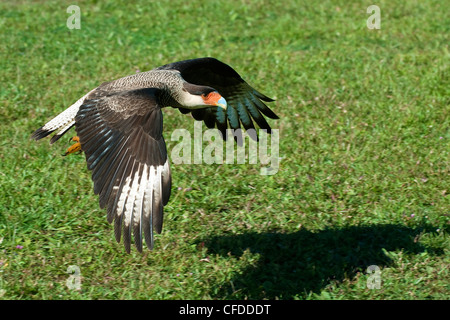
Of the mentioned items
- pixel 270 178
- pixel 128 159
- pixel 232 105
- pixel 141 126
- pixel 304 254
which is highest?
pixel 232 105

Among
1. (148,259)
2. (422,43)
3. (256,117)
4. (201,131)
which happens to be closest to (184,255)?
(148,259)

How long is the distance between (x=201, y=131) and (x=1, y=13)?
548 centimetres

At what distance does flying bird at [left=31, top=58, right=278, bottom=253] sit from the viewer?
401 cm

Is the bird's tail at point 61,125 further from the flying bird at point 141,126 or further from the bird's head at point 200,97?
the bird's head at point 200,97

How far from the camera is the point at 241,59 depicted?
8945 millimetres

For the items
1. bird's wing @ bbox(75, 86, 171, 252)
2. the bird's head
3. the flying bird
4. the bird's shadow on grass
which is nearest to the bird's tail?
Answer: the flying bird

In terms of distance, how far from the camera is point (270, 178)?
20.0ft

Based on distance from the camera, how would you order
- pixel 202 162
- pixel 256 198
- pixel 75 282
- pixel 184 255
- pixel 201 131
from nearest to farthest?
pixel 75 282 < pixel 184 255 < pixel 256 198 < pixel 202 162 < pixel 201 131

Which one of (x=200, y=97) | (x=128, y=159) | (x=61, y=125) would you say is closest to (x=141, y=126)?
(x=128, y=159)

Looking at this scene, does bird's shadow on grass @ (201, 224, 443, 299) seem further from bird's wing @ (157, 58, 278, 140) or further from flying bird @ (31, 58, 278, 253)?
bird's wing @ (157, 58, 278, 140)

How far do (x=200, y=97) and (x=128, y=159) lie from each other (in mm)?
1124

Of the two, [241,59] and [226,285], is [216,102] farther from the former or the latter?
[241,59]

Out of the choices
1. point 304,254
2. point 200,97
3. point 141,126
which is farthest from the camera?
point 200,97

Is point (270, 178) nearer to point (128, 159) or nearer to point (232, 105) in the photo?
point (232, 105)
